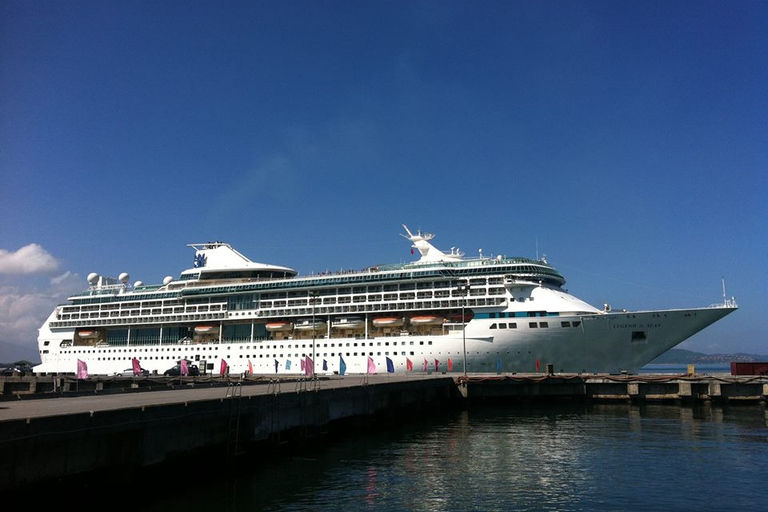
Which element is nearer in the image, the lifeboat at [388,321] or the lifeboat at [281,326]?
the lifeboat at [388,321]

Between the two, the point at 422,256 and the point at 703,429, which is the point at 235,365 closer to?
the point at 422,256

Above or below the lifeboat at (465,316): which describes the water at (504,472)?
below

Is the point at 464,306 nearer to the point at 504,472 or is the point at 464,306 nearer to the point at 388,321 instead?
Answer: the point at 388,321

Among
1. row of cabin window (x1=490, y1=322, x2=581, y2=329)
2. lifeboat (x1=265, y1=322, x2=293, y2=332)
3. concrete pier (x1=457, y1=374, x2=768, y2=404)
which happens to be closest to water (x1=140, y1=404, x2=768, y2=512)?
concrete pier (x1=457, y1=374, x2=768, y2=404)

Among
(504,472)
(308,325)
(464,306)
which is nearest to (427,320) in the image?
(464,306)

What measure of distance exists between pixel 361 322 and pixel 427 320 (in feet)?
26.4

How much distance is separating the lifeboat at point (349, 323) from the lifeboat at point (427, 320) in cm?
647

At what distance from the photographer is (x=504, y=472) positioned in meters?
22.7

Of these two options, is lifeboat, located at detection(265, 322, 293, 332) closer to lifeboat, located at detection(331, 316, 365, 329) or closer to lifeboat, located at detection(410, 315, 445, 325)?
lifeboat, located at detection(331, 316, 365, 329)

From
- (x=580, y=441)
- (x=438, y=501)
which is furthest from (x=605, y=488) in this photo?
(x=580, y=441)

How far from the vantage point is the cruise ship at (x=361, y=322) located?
52.5 m

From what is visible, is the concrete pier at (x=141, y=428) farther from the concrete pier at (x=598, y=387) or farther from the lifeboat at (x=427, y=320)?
the lifeboat at (x=427, y=320)

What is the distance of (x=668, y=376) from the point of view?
4978cm

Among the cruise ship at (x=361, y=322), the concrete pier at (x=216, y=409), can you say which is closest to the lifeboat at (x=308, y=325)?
the cruise ship at (x=361, y=322)
